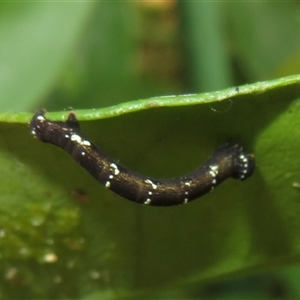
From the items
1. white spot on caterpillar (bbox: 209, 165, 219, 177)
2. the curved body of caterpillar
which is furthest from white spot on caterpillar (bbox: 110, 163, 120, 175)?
white spot on caterpillar (bbox: 209, 165, 219, 177)

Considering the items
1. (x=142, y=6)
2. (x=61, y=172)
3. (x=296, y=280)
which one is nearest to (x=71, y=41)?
(x=61, y=172)

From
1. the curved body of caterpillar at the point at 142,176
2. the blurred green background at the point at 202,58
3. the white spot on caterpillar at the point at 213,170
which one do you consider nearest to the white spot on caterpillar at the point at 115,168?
the curved body of caterpillar at the point at 142,176

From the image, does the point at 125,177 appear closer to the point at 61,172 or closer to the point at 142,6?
the point at 61,172

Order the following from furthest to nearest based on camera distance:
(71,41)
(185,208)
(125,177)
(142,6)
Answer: (142,6) < (71,41) < (185,208) < (125,177)

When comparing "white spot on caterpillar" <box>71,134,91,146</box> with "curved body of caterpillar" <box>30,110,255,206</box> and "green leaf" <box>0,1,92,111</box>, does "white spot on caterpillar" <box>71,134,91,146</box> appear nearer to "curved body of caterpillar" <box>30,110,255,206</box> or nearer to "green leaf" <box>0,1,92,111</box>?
"curved body of caterpillar" <box>30,110,255,206</box>

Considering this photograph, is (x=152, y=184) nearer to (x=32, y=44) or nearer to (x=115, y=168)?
(x=115, y=168)

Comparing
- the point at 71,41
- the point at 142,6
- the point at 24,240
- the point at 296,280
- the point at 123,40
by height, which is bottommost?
the point at 24,240

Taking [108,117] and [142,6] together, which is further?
[142,6]

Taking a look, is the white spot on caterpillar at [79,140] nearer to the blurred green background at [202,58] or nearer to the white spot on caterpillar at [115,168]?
the white spot on caterpillar at [115,168]
